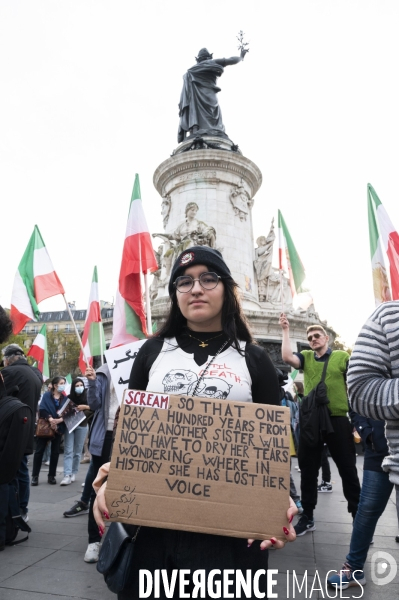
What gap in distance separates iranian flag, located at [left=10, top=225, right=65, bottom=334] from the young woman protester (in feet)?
15.8

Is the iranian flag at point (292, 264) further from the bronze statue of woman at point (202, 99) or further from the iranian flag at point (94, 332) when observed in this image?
the bronze statue of woman at point (202, 99)

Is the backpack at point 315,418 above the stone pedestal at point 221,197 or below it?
below

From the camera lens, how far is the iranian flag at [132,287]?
594 centimetres

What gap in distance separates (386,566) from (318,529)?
51.8 inches

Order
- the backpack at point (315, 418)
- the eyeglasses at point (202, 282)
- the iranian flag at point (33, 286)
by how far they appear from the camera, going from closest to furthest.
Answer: the eyeglasses at point (202, 282), the backpack at point (315, 418), the iranian flag at point (33, 286)

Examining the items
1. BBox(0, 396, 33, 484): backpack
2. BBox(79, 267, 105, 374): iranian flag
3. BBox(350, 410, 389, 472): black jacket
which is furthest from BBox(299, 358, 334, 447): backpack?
BBox(79, 267, 105, 374): iranian flag

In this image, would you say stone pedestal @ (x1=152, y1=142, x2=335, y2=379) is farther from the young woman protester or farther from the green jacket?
the young woman protester

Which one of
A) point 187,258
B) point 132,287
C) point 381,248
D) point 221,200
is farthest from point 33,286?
point 221,200

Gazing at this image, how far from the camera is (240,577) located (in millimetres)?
1694

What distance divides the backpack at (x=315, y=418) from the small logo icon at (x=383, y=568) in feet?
3.51

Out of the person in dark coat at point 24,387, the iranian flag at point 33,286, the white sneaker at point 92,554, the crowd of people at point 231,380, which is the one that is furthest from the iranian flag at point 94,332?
the crowd of people at point 231,380

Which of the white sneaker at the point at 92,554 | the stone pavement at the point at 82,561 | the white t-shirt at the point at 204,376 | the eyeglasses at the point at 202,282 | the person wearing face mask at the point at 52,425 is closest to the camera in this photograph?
the white t-shirt at the point at 204,376

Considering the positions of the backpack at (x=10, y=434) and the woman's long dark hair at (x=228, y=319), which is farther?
the backpack at (x=10, y=434)

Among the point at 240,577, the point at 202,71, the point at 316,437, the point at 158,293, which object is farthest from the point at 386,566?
the point at 202,71
